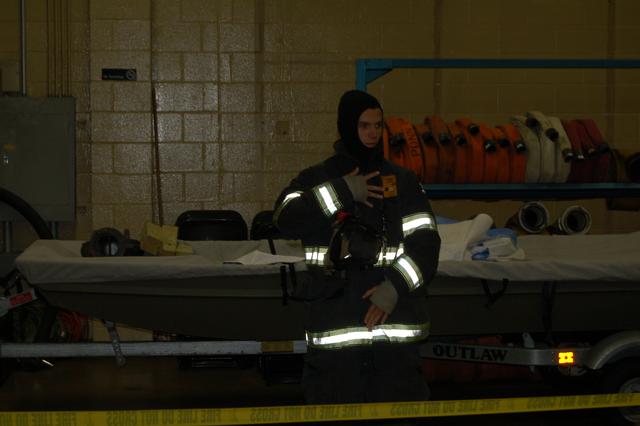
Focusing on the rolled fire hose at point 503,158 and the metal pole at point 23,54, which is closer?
the rolled fire hose at point 503,158

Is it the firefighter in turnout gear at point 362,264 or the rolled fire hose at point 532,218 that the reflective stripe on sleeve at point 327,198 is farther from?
the rolled fire hose at point 532,218

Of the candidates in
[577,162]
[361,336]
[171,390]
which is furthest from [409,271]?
[171,390]

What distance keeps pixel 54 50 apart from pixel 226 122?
132 centimetres

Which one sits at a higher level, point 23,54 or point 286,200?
point 23,54

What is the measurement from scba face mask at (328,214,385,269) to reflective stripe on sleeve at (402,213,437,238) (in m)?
0.10

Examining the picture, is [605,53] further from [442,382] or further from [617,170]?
[442,382]

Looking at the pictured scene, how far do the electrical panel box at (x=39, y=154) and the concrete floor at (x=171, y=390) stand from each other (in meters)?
1.12

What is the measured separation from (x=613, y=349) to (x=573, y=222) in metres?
1.65

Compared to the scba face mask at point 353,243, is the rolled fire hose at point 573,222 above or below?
below

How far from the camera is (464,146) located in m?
5.07

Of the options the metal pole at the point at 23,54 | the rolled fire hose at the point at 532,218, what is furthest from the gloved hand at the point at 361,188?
the metal pole at the point at 23,54

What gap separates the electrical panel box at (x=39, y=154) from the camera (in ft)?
20.6

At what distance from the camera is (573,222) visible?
18.1 feet

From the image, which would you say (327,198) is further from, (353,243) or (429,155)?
(429,155)
